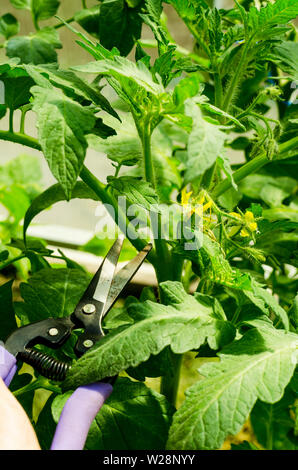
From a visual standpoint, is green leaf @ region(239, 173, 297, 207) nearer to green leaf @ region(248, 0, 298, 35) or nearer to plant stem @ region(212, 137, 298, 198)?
plant stem @ region(212, 137, 298, 198)

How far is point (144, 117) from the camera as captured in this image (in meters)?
0.45

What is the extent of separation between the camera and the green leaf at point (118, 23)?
1.91 feet

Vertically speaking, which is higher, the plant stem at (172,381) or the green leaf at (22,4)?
the green leaf at (22,4)

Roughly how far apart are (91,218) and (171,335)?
88 cm

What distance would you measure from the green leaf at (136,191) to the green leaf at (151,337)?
8cm

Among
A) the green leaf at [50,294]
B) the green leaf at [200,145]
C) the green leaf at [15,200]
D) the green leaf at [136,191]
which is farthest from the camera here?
the green leaf at [15,200]

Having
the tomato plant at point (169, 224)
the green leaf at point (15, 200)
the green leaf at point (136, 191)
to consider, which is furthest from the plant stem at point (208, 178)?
the green leaf at point (15, 200)

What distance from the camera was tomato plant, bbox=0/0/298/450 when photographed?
1.18 ft

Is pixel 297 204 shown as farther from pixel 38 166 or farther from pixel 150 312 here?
pixel 38 166

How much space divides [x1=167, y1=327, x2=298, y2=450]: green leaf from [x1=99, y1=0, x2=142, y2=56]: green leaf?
40cm

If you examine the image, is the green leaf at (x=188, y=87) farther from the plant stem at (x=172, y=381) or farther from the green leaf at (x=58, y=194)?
the plant stem at (x=172, y=381)

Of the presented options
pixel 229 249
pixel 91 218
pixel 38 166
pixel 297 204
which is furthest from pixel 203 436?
pixel 91 218

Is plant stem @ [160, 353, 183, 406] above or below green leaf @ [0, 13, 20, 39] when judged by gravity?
below

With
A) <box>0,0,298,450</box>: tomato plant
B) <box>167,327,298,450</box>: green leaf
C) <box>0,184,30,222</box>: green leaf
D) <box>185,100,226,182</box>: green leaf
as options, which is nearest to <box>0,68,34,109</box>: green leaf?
<box>0,0,298,450</box>: tomato plant
